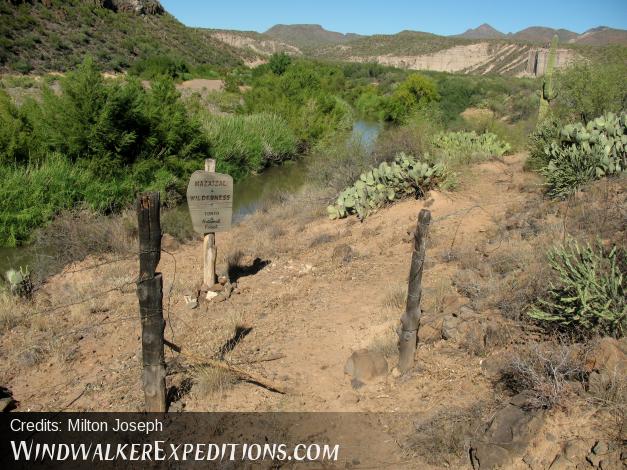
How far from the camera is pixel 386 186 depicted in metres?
13.3

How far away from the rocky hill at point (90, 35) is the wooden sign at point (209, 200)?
37967 mm

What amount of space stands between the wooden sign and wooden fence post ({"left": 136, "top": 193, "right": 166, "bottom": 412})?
113 inches

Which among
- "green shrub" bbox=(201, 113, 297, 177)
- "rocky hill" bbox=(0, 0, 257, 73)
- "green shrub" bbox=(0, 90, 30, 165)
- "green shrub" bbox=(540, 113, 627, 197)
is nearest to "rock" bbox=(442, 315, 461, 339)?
"green shrub" bbox=(540, 113, 627, 197)

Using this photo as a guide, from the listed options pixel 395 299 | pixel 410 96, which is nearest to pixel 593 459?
pixel 395 299

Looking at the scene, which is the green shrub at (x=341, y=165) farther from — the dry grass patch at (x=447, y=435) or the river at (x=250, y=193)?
the dry grass patch at (x=447, y=435)

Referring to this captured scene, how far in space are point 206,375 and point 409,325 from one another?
2.16 m

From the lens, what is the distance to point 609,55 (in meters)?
24.0

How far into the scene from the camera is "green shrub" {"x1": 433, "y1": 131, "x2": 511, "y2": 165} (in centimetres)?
1669

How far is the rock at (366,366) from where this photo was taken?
5.66m

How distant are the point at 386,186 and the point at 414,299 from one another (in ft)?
26.6

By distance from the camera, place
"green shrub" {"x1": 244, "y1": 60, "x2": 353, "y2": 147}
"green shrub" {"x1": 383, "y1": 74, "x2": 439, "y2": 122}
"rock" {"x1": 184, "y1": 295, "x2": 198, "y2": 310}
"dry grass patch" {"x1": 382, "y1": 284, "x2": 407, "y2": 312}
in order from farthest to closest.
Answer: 1. "green shrub" {"x1": 383, "y1": 74, "x2": 439, "y2": 122}
2. "green shrub" {"x1": 244, "y1": 60, "x2": 353, "y2": 147}
3. "rock" {"x1": 184, "y1": 295, "x2": 198, "y2": 310}
4. "dry grass patch" {"x1": 382, "y1": 284, "x2": 407, "y2": 312}

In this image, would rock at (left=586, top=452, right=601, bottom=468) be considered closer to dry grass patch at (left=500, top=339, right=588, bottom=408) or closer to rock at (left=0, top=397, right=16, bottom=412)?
dry grass patch at (left=500, top=339, right=588, bottom=408)

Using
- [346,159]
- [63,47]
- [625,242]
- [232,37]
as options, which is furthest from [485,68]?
[625,242]

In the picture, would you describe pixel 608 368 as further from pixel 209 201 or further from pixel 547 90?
pixel 547 90
